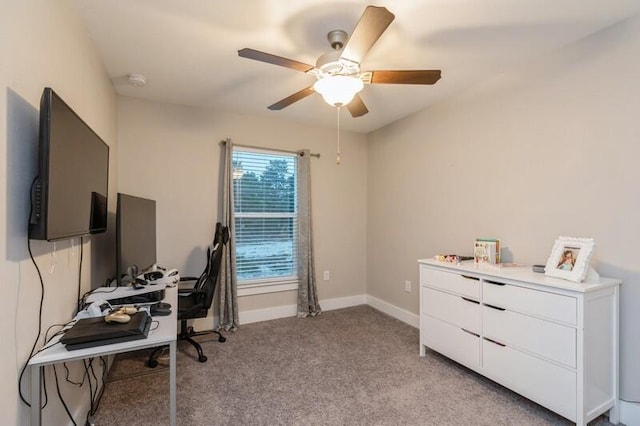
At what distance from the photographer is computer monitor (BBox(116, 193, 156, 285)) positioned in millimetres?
1996

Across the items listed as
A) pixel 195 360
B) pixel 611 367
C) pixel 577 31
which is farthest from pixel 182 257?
pixel 577 31

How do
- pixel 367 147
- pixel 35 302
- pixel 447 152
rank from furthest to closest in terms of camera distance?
pixel 367 147, pixel 447 152, pixel 35 302

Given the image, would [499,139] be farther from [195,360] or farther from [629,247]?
[195,360]

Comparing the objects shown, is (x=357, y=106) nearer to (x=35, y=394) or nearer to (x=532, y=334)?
(x=532, y=334)

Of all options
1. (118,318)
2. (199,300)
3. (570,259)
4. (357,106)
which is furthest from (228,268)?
(570,259)

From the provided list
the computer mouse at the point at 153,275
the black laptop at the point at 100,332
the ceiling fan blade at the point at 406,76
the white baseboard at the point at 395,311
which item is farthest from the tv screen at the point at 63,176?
the white baseboard at the point at 395,311

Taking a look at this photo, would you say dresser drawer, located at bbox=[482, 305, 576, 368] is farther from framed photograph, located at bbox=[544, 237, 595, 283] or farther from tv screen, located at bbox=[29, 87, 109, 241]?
tv screen, located at bbox=[29, 87, 109, 241]

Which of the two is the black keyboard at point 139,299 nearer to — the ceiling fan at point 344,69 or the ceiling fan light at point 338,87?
the ceiling fan at point 344,69

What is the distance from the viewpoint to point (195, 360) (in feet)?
8.63

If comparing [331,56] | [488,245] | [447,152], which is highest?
[331,56]

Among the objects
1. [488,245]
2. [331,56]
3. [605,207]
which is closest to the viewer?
[331,56]

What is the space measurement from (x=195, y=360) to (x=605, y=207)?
A: 3.21m

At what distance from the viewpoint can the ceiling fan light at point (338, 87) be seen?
6.12 feet

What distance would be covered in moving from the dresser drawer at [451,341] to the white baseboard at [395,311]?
0.70 meters
